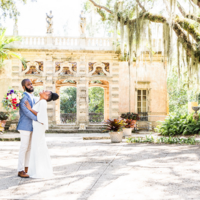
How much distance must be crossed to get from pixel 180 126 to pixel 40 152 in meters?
8.68

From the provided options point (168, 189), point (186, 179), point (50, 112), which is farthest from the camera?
point (50, 112)

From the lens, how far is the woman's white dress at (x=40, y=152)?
3738mm

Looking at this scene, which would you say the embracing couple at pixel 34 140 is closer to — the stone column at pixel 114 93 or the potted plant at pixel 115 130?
the potted plant at pixel 115 130

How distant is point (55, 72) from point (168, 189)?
39.3 feet

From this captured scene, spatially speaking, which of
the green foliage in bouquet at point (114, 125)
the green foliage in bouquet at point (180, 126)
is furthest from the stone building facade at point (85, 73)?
the green foliage in bouquet at point (114, 125)

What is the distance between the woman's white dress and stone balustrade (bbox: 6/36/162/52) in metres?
10.9

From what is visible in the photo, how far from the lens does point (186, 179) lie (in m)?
3.61

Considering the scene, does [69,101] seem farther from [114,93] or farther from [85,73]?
[114,93]

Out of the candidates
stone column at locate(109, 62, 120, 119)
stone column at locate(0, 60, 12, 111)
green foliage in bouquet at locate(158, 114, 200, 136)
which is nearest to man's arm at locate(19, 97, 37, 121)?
green foliage in bouquet at locate(158, 114, 200, 136)

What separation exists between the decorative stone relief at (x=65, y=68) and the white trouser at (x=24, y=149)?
1053cm

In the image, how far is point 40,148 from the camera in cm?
381

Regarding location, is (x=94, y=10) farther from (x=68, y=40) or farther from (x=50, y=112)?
(x=50, y=112)

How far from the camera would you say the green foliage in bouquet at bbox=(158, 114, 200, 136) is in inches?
428

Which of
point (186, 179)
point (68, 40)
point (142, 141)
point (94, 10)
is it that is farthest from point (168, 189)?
point (68, 40)
